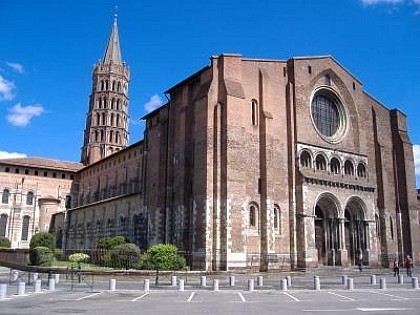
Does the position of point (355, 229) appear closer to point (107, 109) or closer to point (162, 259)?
point (162, 259)

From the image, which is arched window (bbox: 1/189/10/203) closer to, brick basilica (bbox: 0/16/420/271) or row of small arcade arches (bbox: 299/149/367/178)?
brick basilica (bbox: 0/16/420/271)

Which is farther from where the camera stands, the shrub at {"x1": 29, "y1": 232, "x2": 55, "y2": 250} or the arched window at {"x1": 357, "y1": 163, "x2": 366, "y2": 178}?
the shrub at {"x1": 29, "y1": 232, "x2": 55, "y2": 250}

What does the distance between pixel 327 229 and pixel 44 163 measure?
4671 centimetres

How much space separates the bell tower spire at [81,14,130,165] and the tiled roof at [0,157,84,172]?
688 cm

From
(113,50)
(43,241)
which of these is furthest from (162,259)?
(113,50)

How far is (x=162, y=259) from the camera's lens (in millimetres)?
25594

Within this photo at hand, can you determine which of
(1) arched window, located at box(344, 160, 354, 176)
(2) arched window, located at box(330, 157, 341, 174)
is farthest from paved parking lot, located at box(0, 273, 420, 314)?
(1) arched window, located at box(344, 160, 354, 176)

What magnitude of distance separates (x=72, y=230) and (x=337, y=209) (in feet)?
119

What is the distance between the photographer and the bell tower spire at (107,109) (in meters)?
77.2

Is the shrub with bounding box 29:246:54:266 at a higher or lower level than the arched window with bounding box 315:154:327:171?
lower

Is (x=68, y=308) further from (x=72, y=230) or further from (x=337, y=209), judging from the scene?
(x=72, y=230)

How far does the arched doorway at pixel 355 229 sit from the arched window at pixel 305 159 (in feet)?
16.7

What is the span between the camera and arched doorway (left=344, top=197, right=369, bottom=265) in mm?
35750

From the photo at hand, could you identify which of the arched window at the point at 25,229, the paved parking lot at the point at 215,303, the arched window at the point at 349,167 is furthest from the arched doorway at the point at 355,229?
the arched window at the point at 25,229
